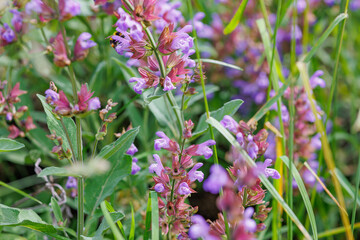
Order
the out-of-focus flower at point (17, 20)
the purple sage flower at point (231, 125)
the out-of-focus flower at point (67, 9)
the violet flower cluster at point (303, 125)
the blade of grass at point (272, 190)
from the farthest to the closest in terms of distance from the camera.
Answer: the violet flower cluster at point (303, 125)
the out-of-focus flower at point (17, 20)
the purple sage flower at point (231, 125)
the out-of-focus flower at point (67, 9)
the blade of grass at point (272, 190)

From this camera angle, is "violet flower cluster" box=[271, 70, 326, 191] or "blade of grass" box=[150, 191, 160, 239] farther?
"violet flower cluster" box=[271, 70, 326, 191]

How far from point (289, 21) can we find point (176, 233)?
2161mm

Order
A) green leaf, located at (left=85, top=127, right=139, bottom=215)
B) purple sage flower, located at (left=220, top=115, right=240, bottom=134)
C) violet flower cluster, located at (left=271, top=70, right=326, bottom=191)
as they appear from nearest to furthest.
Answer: purple sage flower, located at (left=220, top=115, right=240, bottom=134) < green leaf, located at (left=85, top=127, right=139, bottom=215) < violet flower cluster, located at (left=271, top=70, right=326, bottom=191)

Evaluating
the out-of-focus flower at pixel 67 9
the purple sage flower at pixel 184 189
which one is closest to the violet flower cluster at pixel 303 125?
the purple sage flower at pixel 184 189

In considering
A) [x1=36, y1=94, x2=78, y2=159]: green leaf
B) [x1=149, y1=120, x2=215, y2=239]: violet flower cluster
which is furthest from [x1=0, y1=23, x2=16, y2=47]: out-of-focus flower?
[x1=149, y1=120, x2=215, y2=239]: violet flower cluster

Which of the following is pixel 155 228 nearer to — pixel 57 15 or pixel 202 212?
pixel 57 15

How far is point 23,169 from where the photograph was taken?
2.51 m

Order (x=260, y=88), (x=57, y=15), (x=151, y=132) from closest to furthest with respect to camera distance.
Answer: (x=57, y=15) → (x=151, y=132) → (x=260, y=88)

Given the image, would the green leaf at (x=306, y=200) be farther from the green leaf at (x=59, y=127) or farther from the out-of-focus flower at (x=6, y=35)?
the out-of-focus flower at (x=6, y=35)

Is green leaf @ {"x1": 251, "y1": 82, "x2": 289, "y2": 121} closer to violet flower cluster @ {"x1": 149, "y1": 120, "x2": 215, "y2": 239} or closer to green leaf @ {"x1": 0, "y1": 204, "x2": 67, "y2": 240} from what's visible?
violet flower cluster @ {"x1": 149, "y1": 120, "x2": 215, "y2": 239}

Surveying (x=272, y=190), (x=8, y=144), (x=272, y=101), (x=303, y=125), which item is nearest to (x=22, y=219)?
(x=8, y=144)

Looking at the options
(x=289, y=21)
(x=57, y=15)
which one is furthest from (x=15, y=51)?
(x=289, y=21)

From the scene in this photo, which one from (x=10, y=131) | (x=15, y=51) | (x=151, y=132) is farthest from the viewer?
(x=151, y=132)

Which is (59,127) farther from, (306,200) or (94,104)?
(306,200)
